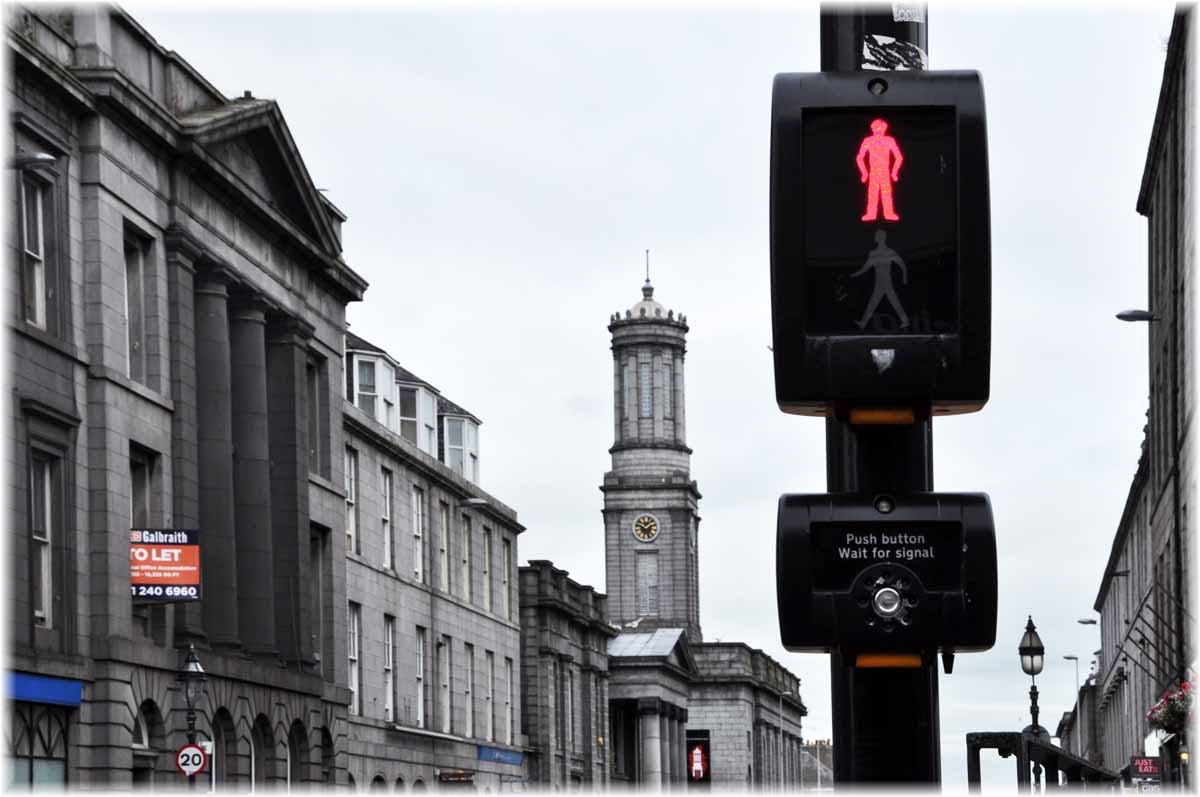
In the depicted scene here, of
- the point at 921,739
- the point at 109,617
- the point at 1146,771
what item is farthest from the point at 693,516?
the point at 921,739

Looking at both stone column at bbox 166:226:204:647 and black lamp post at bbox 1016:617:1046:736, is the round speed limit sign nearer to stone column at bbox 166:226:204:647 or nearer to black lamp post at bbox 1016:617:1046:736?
stone column at bbox 166:226:204:647

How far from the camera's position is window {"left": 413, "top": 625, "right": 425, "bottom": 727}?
245 feet

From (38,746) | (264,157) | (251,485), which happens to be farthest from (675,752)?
(38,746)

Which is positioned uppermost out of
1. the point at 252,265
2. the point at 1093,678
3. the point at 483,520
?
the point at 252,265

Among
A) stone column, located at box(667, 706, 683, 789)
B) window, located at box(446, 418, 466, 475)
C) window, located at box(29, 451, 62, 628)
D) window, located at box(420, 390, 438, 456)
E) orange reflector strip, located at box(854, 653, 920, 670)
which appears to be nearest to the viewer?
orange reflector strip, located at box(854, 653, 920, 670)

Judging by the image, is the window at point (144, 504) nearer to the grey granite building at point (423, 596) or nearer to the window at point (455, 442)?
the grey granite building at point (423, 596)

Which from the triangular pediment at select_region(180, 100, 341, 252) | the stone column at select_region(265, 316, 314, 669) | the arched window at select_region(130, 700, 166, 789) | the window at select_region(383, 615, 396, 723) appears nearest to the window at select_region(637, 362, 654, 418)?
the window at select_region(383, 615, 396, 723)

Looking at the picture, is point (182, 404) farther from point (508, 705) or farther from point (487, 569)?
point (508, 705)

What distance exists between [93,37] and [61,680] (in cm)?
1235

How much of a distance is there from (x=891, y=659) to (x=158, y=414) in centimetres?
4272

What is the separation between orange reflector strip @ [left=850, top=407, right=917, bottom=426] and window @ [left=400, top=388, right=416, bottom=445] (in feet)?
243

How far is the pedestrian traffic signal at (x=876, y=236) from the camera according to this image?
489 cm

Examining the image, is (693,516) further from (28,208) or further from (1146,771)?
(28,208)

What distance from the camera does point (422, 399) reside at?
80.2 metres
